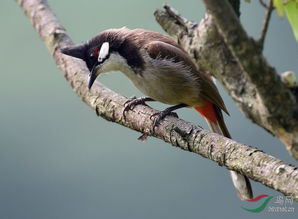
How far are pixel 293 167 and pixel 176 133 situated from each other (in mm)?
915

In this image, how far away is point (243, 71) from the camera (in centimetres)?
139

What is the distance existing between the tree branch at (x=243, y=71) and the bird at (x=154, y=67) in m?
2.15

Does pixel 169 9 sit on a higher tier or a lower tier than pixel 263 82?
higher

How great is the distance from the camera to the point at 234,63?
1464mm

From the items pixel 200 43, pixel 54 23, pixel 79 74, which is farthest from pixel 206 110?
pixel 200 43

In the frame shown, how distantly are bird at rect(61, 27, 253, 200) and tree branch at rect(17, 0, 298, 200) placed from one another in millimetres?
158

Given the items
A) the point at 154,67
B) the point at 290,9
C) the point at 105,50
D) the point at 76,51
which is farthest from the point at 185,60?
the point at 290,9

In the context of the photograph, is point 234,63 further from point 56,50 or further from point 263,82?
point 56,50

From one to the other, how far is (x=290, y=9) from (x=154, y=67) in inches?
90.9

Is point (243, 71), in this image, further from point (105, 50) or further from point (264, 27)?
point (105, 50)

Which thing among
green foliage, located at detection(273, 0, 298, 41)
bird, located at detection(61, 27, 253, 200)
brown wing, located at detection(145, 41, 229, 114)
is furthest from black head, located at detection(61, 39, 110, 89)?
green foliage, located at detection(273, 0, 298, 41)

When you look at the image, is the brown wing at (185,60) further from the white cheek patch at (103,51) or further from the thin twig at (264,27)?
the thin twig at (264,27)

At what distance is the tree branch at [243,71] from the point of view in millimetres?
1355

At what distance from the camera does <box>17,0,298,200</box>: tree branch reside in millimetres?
2014
